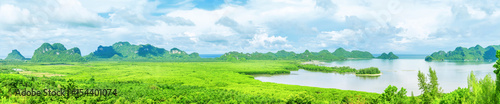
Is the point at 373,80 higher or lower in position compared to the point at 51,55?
lower

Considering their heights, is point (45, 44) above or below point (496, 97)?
above

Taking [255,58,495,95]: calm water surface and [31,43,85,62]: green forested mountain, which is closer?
[255,58,495,95]: calm water surface

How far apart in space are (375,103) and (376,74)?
6539 centimetres

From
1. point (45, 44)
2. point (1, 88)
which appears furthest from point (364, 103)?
point (45, 44)

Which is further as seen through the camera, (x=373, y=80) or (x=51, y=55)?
(x=51, y=55)

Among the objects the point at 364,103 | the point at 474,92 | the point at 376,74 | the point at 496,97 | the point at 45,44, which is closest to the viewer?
the point at 496,97

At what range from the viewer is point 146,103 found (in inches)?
1337

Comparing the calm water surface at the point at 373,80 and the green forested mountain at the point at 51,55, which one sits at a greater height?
the green forested mountain at the point at 51,55

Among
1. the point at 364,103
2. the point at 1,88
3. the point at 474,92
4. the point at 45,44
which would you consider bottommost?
the point at 364,103

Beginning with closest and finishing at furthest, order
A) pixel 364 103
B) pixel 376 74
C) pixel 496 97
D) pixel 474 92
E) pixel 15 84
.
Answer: pixel 496 97, pixel 474 92, pixel 364 103, pixel 15 84, pixel 376 74

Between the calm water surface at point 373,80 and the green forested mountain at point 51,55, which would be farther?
the green forested mountain at point 51,55

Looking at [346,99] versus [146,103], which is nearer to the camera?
[146,103]

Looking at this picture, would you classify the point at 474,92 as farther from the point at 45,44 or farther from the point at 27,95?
the point at 45,44

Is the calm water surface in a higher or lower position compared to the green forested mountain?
lower
